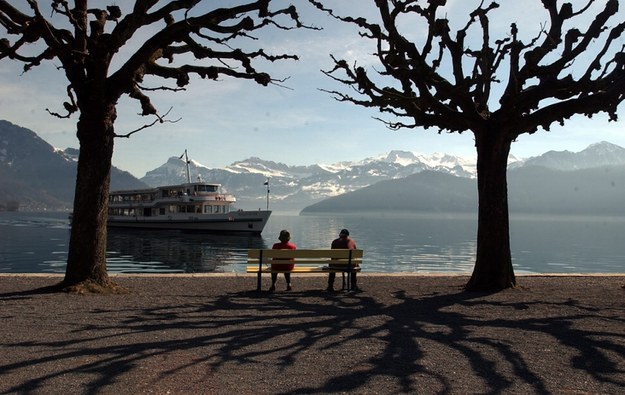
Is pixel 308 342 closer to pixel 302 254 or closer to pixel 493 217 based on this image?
pixel 302 254

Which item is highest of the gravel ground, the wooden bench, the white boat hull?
the white boat hull

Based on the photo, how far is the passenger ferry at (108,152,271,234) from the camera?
233ft

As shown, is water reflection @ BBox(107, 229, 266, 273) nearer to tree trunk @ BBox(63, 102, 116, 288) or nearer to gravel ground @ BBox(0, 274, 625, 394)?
tree trunk @ BBox(63, 102, 116, 288)

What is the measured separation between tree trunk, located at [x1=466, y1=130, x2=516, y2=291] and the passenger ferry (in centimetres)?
5842

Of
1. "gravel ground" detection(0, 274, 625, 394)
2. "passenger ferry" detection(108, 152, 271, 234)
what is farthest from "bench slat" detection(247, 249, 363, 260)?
"passenger ferry" detection(108, 152, 271, 234)

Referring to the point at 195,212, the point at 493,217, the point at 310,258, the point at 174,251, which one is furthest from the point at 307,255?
the point at 195,212

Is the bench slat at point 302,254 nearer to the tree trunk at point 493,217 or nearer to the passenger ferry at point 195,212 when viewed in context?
the tree trunk at point 493,217

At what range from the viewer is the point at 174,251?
169 feet

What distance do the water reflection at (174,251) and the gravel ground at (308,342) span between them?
26.3 metres

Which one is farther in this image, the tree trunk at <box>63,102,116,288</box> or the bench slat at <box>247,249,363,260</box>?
the bench slat at <box>247,249,363,260</box>

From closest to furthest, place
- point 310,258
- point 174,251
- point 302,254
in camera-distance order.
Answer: point 302,254
point 310,258
point 174,251

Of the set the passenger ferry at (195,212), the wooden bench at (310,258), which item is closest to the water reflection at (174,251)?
the passenger ferry at (195,212)

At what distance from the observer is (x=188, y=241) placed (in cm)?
6188

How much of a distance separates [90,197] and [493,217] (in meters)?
10.0
